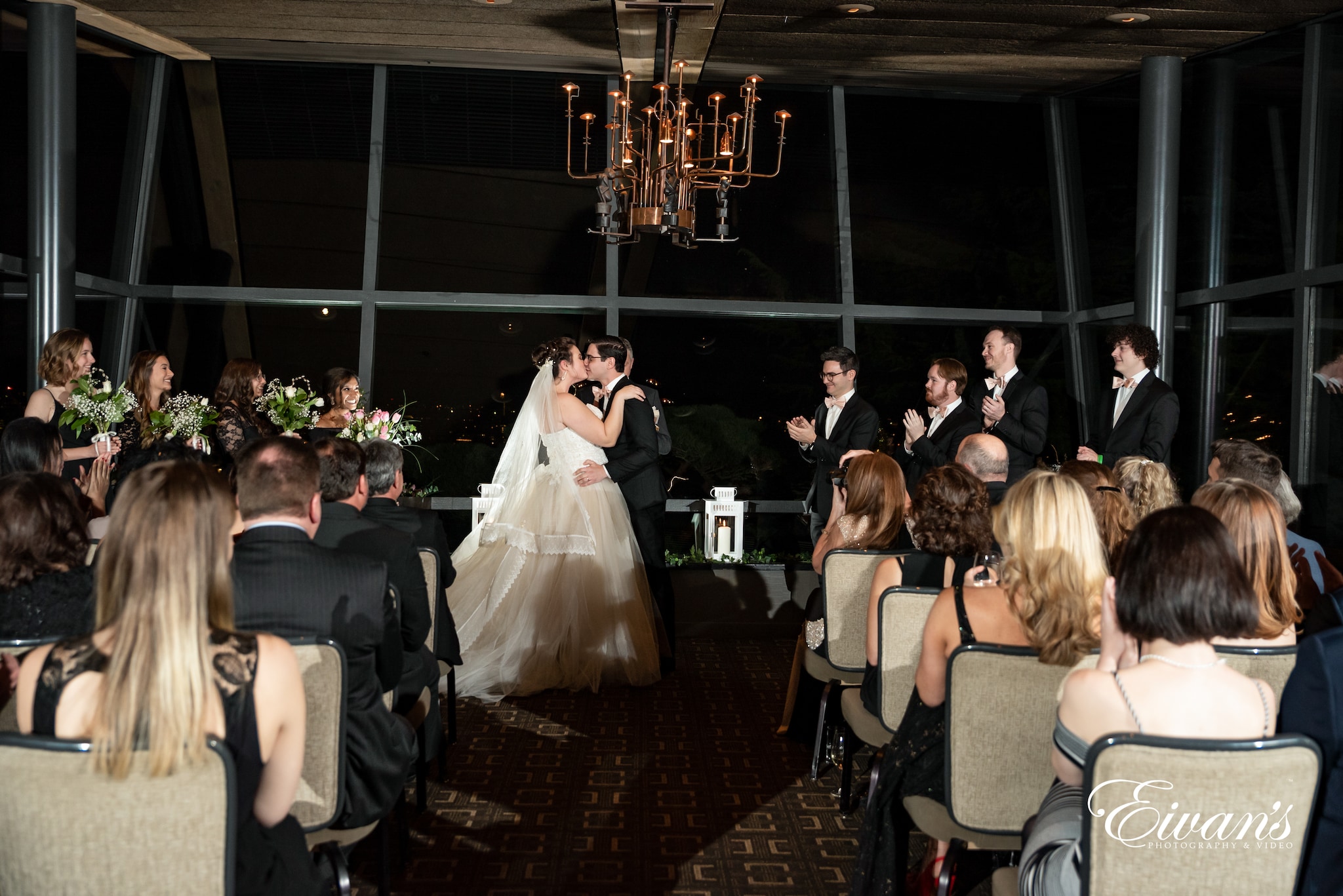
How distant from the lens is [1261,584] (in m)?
2.75

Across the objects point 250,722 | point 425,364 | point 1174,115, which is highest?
point 1174,115

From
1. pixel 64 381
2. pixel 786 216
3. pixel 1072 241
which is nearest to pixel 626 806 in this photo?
pixel 64 381

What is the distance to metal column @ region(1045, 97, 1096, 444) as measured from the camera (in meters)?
7.81

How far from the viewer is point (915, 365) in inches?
312

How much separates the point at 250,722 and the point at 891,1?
16.2ft

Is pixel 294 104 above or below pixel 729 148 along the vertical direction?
above

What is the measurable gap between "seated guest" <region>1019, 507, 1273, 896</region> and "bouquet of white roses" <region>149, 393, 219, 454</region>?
4719 millimetres

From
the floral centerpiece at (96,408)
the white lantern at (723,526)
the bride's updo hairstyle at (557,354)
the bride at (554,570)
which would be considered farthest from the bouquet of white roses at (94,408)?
the white lantern at (723,526)

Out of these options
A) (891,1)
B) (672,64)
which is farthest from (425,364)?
(891,1)

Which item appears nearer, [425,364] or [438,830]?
[438,830]

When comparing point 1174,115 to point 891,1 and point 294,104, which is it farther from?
point 294,104

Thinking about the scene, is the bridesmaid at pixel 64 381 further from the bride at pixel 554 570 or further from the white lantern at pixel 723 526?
the white lantern at pixel 723 526

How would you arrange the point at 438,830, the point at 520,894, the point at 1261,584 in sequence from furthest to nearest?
the point at 438,830 < the point at 520,894 < the point at 1261,584

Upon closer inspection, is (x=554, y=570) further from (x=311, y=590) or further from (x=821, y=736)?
(x=311, y=590)
